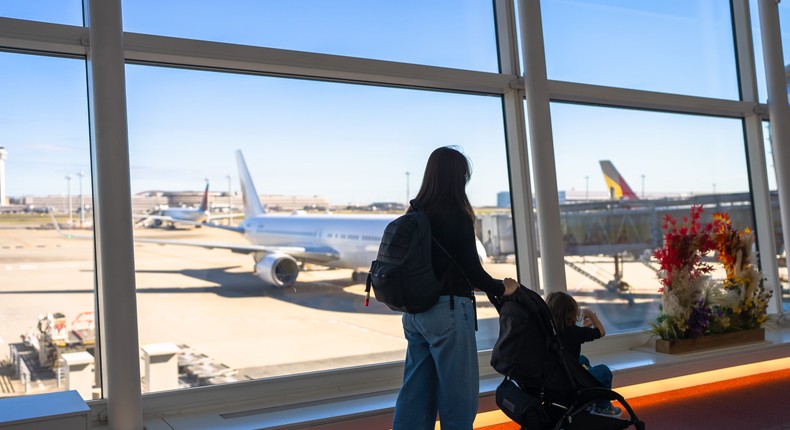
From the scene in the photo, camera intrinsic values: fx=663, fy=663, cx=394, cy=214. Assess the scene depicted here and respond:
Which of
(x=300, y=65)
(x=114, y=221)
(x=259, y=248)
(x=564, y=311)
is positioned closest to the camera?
(x=114, y=221)

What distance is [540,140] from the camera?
3822 millimetres

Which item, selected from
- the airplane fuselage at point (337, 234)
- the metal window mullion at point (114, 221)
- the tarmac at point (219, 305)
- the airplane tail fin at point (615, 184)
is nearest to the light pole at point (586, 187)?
the airplane tail fin at point (615, 184)

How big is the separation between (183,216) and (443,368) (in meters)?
1.66

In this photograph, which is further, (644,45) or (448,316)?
(644,45)

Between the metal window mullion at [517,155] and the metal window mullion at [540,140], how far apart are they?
0.10 m

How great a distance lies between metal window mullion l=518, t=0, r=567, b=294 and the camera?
382 cm

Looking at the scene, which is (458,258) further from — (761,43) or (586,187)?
(761,43)

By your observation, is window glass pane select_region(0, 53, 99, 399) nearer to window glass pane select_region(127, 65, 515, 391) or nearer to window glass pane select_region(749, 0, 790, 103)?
window glass pane select_region(127, 65, 515, 391)

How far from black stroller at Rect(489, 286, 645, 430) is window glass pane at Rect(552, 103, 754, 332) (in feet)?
6.17

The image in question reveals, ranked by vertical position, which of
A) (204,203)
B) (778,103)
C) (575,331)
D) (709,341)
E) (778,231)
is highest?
(778,103)

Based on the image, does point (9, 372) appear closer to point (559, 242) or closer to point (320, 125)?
point (320, 125)

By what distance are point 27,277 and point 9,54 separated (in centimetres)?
96

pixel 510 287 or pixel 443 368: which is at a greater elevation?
pixel 510 287

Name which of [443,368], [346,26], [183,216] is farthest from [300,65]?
[443,368]
